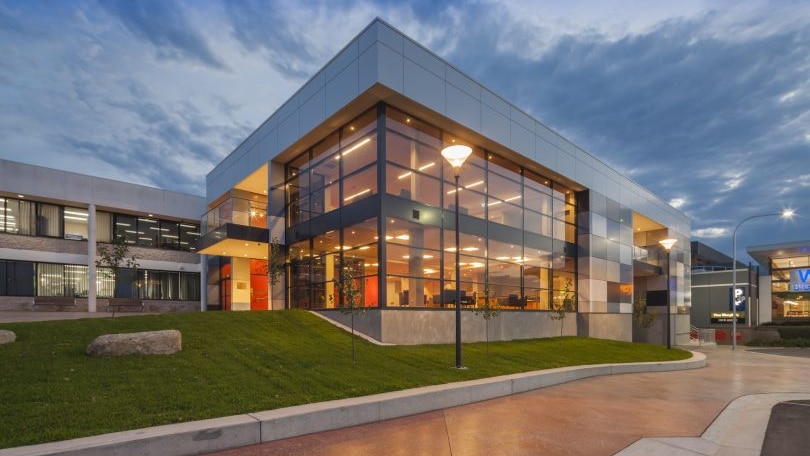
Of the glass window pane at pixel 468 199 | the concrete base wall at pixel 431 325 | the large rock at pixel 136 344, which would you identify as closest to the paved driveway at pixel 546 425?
the large rock at pixel 136 344

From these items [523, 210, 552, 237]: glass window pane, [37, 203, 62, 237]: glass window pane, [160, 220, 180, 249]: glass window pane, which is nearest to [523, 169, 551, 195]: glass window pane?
[523, 210, 552, 237]: glass window pane

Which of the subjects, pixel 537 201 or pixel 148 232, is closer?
pixel 537 201

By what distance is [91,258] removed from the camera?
3127 cm

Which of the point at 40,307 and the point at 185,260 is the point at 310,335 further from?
the point at 185,260

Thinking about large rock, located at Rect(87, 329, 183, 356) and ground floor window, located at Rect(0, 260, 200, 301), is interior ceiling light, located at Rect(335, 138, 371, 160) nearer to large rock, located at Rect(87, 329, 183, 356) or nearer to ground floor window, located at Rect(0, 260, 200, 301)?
large rock, located at Rect(87, 329, 183, 356)

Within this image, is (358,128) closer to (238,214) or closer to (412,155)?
(412,155)

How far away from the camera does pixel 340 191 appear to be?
67.3 feet

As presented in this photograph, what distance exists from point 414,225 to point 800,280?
188 ft

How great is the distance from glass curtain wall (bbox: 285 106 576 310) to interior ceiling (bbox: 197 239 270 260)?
7.96 ft

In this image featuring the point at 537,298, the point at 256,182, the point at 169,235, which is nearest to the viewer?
the point at 537,298

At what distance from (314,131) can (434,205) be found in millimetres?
6502

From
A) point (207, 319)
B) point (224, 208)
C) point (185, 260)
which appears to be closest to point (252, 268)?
point (224, 208)

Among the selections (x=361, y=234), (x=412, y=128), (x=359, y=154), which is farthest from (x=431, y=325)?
(x=412, y=128)

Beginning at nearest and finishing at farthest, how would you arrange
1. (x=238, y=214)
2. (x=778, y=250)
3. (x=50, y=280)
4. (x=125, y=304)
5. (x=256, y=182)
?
(x=238, y=214) < (x=256, y=182) < (x=50, y=280) < (x=125, y=304) < (x=778, y=250)
